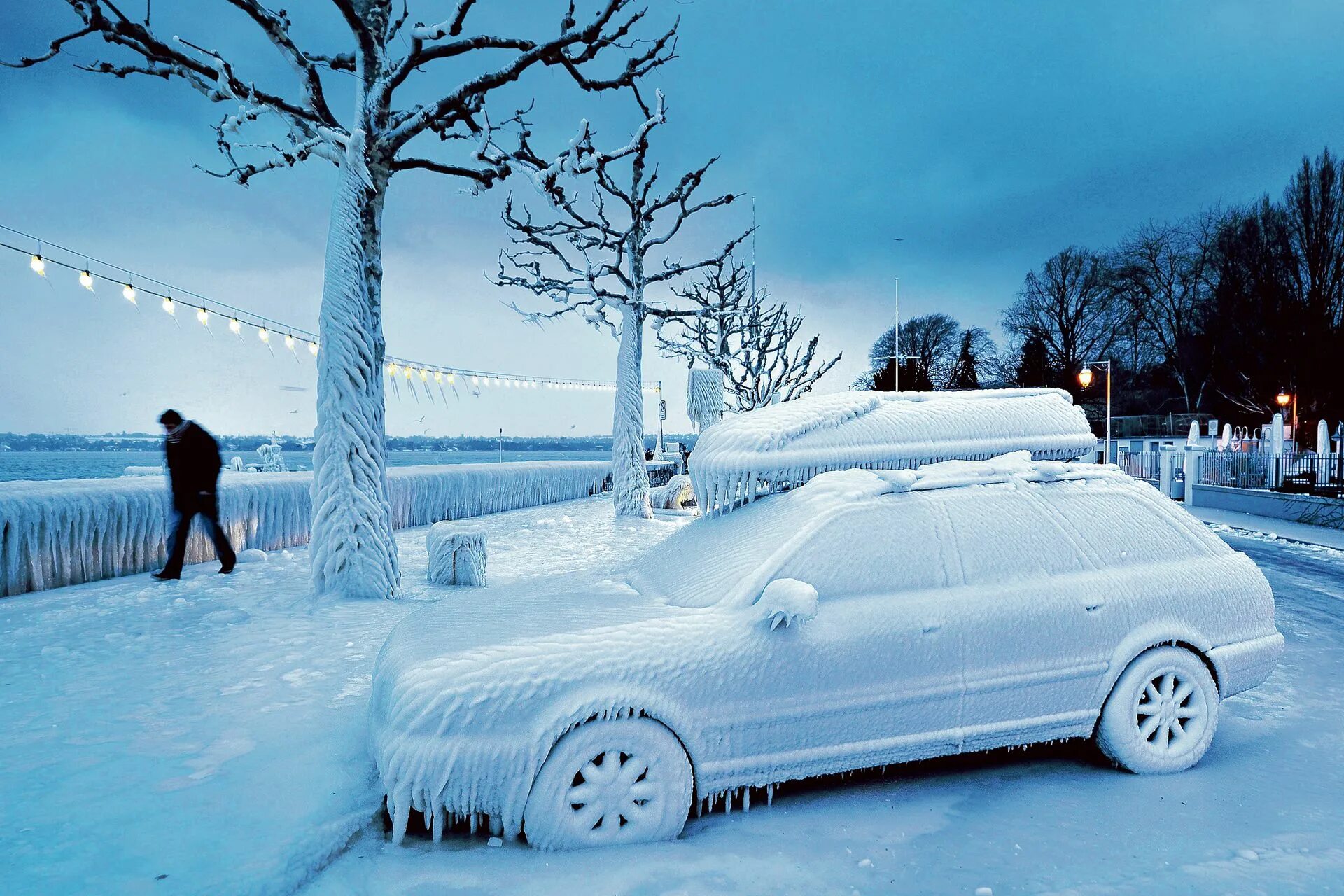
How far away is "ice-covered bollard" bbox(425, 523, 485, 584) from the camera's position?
689cm

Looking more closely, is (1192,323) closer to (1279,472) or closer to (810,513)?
(1279,472)

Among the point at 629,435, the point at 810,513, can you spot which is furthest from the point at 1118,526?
the point at 629,435

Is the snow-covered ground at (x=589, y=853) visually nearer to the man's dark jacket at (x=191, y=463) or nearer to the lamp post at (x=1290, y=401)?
the man's dark jacket at (x=191, y=463)

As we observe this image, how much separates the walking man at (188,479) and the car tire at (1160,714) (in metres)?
7.91

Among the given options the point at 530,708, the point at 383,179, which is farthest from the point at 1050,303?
the point at 530,708

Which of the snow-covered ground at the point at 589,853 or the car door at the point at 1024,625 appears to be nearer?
the snow-covered ground at the point at 589,853

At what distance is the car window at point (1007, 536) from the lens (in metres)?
2.83

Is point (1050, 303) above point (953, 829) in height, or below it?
above

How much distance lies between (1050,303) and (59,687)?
47.9m

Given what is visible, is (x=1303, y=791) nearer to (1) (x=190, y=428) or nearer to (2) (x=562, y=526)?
(1) (x=190, y=428)

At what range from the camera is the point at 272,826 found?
2402 mm

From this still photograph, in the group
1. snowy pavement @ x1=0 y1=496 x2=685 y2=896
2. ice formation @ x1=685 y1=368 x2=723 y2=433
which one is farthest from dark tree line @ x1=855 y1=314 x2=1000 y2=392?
snowy pavement @ x1=0 y1=496 x2=685 y2=896

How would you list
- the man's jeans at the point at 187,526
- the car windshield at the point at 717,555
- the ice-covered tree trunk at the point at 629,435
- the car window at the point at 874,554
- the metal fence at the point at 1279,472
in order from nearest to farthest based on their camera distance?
the car window at the point at 874,554 → the car windshield at the point at 717,555 → the man's jeans at the point at 187,526 → the metal fence at the point at 1279,472 → the ice-covered tree trunk at the point at 629,435

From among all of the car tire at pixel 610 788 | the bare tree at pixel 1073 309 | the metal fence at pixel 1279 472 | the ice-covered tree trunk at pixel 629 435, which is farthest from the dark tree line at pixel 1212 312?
the car tire at pixel 610 788
